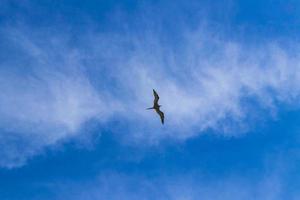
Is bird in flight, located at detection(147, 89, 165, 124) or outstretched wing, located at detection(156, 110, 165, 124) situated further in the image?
outstretched wing, located at detection(156, 110, 165, 124)

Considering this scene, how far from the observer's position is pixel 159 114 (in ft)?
570

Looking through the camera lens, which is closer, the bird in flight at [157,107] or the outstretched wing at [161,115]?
the bird in flight at [157,107]

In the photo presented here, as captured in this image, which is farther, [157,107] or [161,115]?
[161,115]

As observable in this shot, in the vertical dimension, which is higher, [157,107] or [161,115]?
[161,115]

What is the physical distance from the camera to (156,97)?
16562cm

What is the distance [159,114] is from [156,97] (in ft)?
31.3
